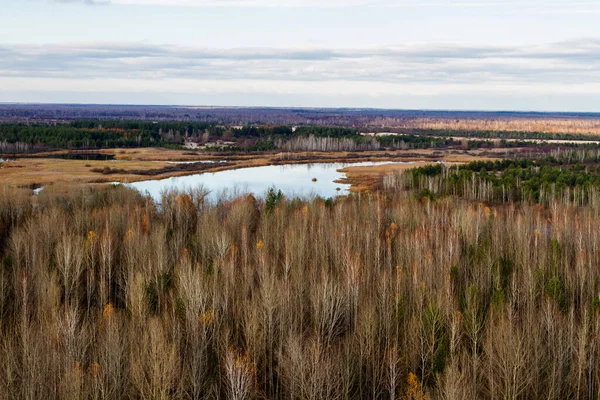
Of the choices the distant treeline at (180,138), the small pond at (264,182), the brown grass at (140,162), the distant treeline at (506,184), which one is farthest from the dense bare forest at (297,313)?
the distant treeline at (180,138)

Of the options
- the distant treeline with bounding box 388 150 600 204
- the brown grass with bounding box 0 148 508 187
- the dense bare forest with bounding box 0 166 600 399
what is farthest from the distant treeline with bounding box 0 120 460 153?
the dense bare forest with bounding box 0 166 600 399

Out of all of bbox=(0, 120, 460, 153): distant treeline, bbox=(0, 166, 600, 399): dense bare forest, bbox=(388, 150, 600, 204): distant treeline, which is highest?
bbox=(0, 120, 460, 153): distant treeline

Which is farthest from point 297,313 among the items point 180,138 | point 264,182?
point 180,138

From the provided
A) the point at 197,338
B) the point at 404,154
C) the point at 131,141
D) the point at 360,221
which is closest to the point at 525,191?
the point at 360,221

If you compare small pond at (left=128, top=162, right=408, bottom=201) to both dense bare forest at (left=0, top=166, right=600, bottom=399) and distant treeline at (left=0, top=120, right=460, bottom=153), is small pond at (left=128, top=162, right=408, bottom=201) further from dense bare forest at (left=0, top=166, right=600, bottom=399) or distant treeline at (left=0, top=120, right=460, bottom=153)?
distant treeline at (left=0, top=120, right=460, bottom=153)

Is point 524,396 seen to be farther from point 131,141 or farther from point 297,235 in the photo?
point 131,141

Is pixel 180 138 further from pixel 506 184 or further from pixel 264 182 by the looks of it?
pixel 506 184

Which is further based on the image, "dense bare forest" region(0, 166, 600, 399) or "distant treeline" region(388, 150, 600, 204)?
"distant treeline" region(388, 150, 600, 204)
